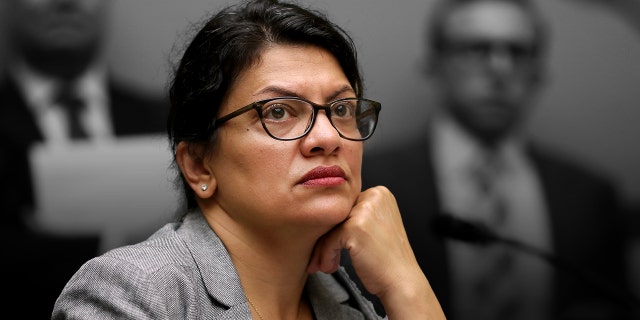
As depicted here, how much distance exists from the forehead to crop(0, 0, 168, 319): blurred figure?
94cm

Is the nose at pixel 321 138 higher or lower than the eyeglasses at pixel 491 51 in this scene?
higher

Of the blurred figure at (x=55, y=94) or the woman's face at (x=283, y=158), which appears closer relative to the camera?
the woman's face at (x=283, y=158)

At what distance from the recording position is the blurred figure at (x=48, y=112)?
2012 millimetres

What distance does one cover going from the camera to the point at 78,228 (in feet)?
6.73

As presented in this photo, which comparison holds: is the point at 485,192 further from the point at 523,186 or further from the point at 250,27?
the point at 250,27

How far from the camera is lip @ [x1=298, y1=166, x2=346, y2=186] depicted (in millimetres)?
1224

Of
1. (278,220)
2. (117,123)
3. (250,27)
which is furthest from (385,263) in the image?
(117,123)

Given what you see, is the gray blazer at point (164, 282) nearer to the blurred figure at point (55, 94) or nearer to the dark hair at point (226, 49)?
the dark hair at point (226, 49)

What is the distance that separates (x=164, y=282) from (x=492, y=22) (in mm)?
1577

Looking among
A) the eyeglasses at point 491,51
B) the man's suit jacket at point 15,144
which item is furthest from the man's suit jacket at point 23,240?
the eyeglasses at point 491,51

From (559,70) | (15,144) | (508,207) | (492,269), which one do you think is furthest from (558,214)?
(15,144)

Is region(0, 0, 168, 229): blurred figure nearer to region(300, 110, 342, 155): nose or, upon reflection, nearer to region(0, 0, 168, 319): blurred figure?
region(0, 0, 168, 319): blurred figure

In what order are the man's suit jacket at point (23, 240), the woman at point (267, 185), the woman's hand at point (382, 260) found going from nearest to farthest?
the woman at point (267, 185) < the woman's hand at point (382, 260) < the man's suit jacket at point (23, 240)

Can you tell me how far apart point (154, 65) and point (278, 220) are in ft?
3.35
